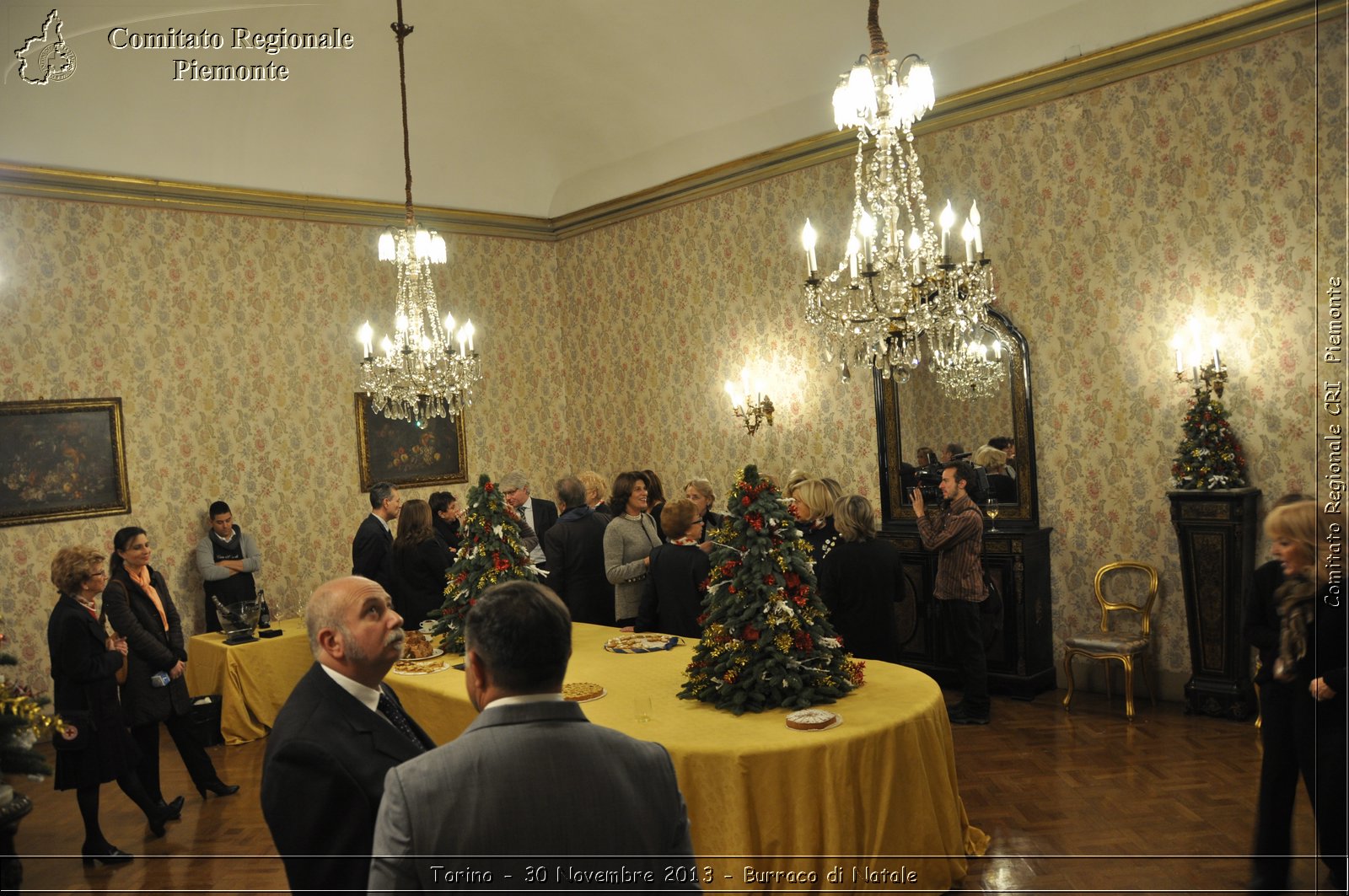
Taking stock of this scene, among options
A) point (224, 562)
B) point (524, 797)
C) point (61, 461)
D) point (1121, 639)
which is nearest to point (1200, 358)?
point (1121, 639)

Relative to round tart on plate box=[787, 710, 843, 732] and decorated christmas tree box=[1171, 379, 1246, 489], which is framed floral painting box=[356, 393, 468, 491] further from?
decorated christmas tree box=[1171, 379, 1246, 489]

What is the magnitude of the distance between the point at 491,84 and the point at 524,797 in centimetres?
924

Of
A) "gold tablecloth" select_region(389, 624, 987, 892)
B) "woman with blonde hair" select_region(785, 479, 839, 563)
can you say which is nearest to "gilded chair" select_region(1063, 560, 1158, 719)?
"woman with blonde hair" select_region(785, 479, 839, 563)

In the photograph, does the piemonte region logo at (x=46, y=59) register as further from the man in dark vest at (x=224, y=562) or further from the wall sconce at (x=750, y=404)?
the wall sconce at (x=750, y=404)

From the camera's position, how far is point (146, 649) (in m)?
5.59

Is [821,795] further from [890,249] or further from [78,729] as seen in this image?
[78,729]

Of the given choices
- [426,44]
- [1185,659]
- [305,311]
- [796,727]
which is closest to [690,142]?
[426,44]

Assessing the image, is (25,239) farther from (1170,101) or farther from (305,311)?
(1170,101)

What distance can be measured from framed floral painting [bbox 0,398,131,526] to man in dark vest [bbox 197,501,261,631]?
A: 2.45 feet

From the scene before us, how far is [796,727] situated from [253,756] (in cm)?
507

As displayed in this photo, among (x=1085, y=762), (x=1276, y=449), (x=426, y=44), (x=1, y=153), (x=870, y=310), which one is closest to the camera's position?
(x=870, y=310)

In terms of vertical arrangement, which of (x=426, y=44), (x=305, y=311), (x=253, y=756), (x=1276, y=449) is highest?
(x=426, y=44)

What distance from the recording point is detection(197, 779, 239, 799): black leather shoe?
623 centimetres

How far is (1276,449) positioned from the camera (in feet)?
20.5
